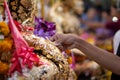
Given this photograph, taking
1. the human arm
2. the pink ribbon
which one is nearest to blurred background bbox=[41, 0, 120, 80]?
the human arm

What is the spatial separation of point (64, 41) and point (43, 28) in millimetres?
145

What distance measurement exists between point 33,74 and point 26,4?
32cm

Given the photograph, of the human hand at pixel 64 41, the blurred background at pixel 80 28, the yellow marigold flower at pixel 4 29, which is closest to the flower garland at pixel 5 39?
the yellow marigold flower at pixel 4 29

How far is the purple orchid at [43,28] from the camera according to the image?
162cm

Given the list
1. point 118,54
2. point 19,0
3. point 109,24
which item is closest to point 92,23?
point 109,24

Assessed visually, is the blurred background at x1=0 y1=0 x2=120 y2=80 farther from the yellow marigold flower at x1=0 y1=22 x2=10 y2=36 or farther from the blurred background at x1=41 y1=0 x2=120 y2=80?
the yellow marigold flower at x1=0 y1=22 x2=10 y2=36

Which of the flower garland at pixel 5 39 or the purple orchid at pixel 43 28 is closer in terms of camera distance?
the flower garland at pixel 5 39

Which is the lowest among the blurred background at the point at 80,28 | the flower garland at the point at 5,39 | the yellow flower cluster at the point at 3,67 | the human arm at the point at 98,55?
the blurred background at the point at 80,28

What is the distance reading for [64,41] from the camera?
157cm

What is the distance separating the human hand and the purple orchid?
Answer: 0.07 metres

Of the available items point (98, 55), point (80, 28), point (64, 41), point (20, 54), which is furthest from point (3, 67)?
point (80, 28)

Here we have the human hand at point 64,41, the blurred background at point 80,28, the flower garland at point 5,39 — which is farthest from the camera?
the blurred background at point 80,28

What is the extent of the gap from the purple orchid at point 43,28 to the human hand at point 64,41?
7 cm

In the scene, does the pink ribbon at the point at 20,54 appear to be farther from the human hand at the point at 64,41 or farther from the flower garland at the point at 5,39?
the human hand at the point at 64,41
